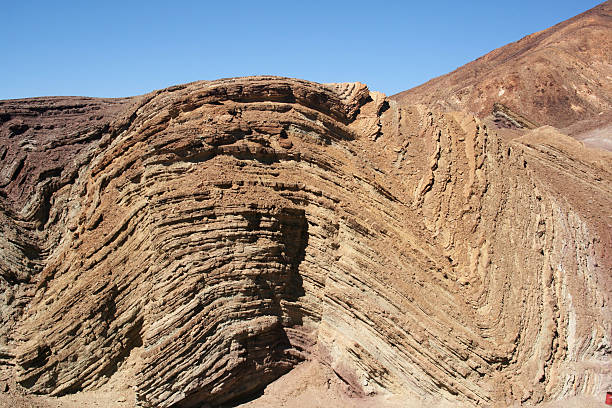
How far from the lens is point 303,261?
12.2m

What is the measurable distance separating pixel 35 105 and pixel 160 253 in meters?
10.4

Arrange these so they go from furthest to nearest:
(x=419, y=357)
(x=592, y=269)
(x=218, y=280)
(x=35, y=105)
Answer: (x=35, y=105), (x=592, y=269), (x=218, y=280), (x=419, y=357)

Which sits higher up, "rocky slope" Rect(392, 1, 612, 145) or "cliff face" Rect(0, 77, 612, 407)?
"rocky slope" Rect(392, 1, 612, 145)

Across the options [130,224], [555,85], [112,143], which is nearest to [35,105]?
[112,143]

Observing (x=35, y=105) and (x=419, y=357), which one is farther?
(x=35, y=105)

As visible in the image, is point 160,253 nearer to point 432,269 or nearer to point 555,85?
point 432,269

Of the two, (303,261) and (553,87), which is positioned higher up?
(553,87)

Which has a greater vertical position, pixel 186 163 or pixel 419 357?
pixel 186 163

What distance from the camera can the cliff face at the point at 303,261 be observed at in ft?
35.0

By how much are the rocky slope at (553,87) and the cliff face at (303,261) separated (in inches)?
607

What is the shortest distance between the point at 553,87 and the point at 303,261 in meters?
29.3

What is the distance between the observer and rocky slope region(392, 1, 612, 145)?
30.5 metres

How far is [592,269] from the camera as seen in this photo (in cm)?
1284

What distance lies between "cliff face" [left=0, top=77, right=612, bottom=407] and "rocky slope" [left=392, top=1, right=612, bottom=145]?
15.4 metres
